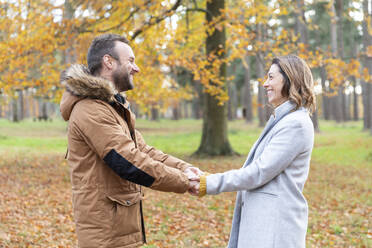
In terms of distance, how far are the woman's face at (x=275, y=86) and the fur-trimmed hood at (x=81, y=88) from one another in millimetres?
1235

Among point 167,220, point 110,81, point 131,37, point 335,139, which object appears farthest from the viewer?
point 335,139

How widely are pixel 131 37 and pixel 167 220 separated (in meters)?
6.29

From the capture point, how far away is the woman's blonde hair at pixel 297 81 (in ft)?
9.45

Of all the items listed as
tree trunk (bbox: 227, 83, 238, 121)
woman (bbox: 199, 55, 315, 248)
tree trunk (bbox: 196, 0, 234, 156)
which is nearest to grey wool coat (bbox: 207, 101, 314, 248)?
woman (bbox: 199, 55, 315, 248)

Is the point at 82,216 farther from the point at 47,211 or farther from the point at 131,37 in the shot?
the point at 131,37

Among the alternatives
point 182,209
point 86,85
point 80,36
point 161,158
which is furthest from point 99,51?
point 80,36

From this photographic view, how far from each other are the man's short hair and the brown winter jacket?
16 cm

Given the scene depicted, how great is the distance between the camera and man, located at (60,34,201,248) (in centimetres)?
269

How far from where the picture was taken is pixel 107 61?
3.01 m

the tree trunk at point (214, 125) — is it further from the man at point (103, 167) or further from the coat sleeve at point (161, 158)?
the man at point (103, 167)

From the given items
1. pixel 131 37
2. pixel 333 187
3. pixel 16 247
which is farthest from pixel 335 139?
pixel 16 247

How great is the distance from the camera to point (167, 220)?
7.43 meters

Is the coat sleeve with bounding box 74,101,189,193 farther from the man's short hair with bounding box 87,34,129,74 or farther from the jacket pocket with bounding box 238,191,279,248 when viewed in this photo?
the jacket pocket with bounding box 238,191,279,248

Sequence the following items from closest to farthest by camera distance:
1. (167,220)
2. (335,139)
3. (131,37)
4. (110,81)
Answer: (110,81) → (167,220) → (131,37) → (335,139)
